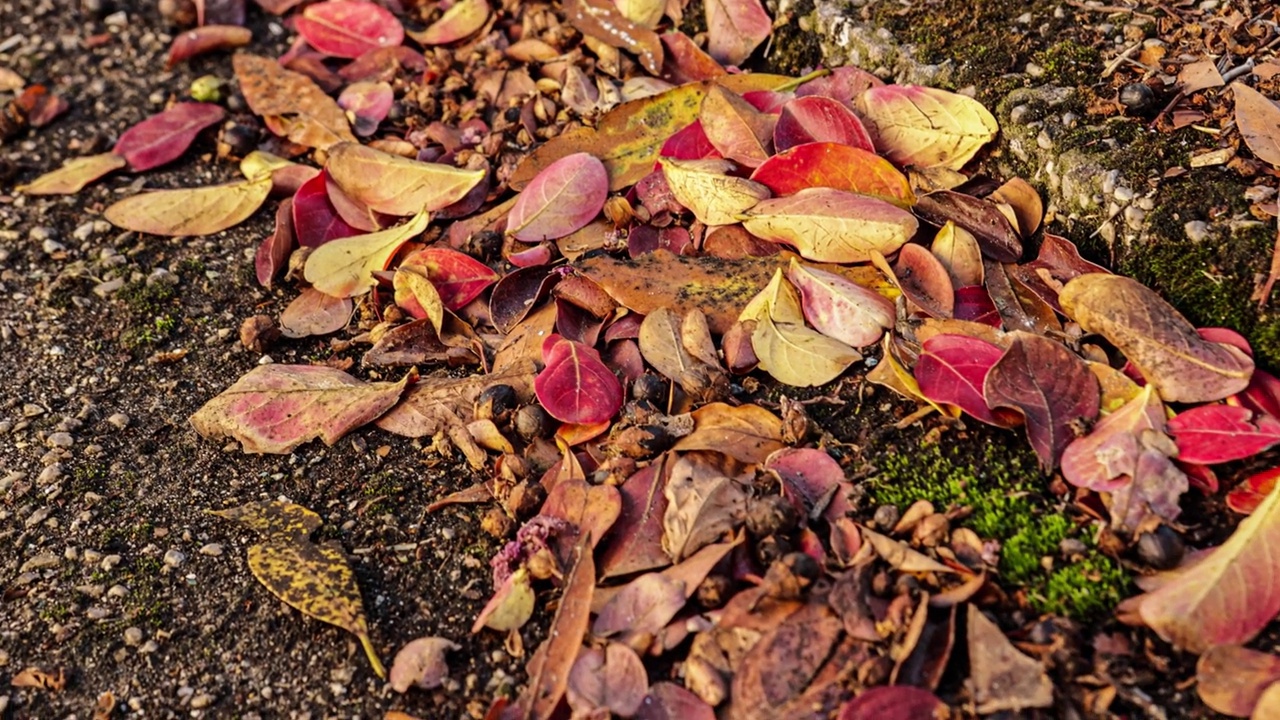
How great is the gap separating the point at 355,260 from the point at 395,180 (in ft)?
0.71

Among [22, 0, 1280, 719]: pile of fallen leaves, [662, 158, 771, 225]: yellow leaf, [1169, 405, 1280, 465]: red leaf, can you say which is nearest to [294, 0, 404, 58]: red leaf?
[22, 0, 1280, 719]: pile of fallen leaves

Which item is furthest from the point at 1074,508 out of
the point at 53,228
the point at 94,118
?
the point at 94,118

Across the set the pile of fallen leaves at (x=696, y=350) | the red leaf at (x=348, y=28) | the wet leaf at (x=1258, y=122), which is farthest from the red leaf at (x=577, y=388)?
the red leaf at (x=348, y=28)

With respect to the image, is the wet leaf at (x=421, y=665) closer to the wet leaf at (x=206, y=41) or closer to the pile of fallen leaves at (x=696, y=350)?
the pile of fallen leaves at (x=696, y=350)

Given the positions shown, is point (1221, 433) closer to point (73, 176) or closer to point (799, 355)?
point (799, 355)

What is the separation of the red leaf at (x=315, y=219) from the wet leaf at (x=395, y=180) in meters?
0.05

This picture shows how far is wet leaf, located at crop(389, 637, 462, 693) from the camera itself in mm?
1623

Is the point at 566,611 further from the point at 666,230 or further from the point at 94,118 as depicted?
the point at 94,118

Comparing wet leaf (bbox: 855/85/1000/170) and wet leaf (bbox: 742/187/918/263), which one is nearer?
wet leaf (bbox: 742/187/918/263)

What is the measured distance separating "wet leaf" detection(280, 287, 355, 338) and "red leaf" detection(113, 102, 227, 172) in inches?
30.4

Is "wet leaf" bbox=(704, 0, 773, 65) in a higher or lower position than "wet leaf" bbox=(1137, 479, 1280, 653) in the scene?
higher

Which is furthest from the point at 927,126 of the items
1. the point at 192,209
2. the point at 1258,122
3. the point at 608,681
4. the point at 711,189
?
the point at 192,209

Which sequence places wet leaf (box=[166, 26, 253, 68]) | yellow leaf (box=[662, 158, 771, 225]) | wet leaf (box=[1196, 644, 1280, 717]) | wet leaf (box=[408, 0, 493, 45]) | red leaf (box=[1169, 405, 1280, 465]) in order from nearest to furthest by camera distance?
wet leaf (box=[1196, 644, 1280, 717])
red leaf (box=[1169, 405, 1280, 465])
yellow leaf (box=[662, 158, 771, 225])
wet leaf (box=[408, 0, 493, 45])
wet leaf (box=[166, 26, 253, 68])

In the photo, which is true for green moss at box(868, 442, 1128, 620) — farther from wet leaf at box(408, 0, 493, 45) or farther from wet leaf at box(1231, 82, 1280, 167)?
wet leaf at box(408, 0, 493, 45)
